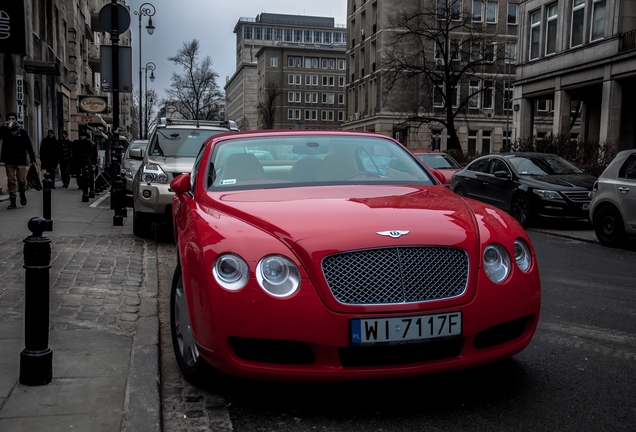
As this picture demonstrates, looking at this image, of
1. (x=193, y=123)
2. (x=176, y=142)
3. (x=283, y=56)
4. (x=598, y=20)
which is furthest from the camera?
(x=283, y=56)

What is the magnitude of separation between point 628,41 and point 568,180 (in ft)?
61.4

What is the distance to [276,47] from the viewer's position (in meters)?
124

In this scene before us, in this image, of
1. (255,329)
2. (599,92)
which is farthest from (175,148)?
(599,92)

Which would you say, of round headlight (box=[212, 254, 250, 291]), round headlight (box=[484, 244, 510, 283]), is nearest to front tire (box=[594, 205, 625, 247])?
round headlight (box=[484, 244, 510, 283])

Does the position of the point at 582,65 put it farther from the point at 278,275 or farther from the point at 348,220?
the point at 278,275

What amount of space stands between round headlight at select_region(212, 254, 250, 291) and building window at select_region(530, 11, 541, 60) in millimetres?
36441

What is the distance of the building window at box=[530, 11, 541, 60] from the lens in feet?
119

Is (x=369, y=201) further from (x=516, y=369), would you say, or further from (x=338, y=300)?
(x=516, y=369)

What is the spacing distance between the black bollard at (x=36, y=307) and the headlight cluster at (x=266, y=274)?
1.00 m

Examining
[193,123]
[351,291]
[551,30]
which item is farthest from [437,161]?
[551,30]

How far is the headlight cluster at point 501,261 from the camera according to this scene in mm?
3512

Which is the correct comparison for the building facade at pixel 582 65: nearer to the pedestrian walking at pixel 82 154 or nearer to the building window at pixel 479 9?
the pedestrian walking at pixel 82 154

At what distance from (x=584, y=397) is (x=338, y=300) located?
1590mm

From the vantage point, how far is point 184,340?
3906 mm
